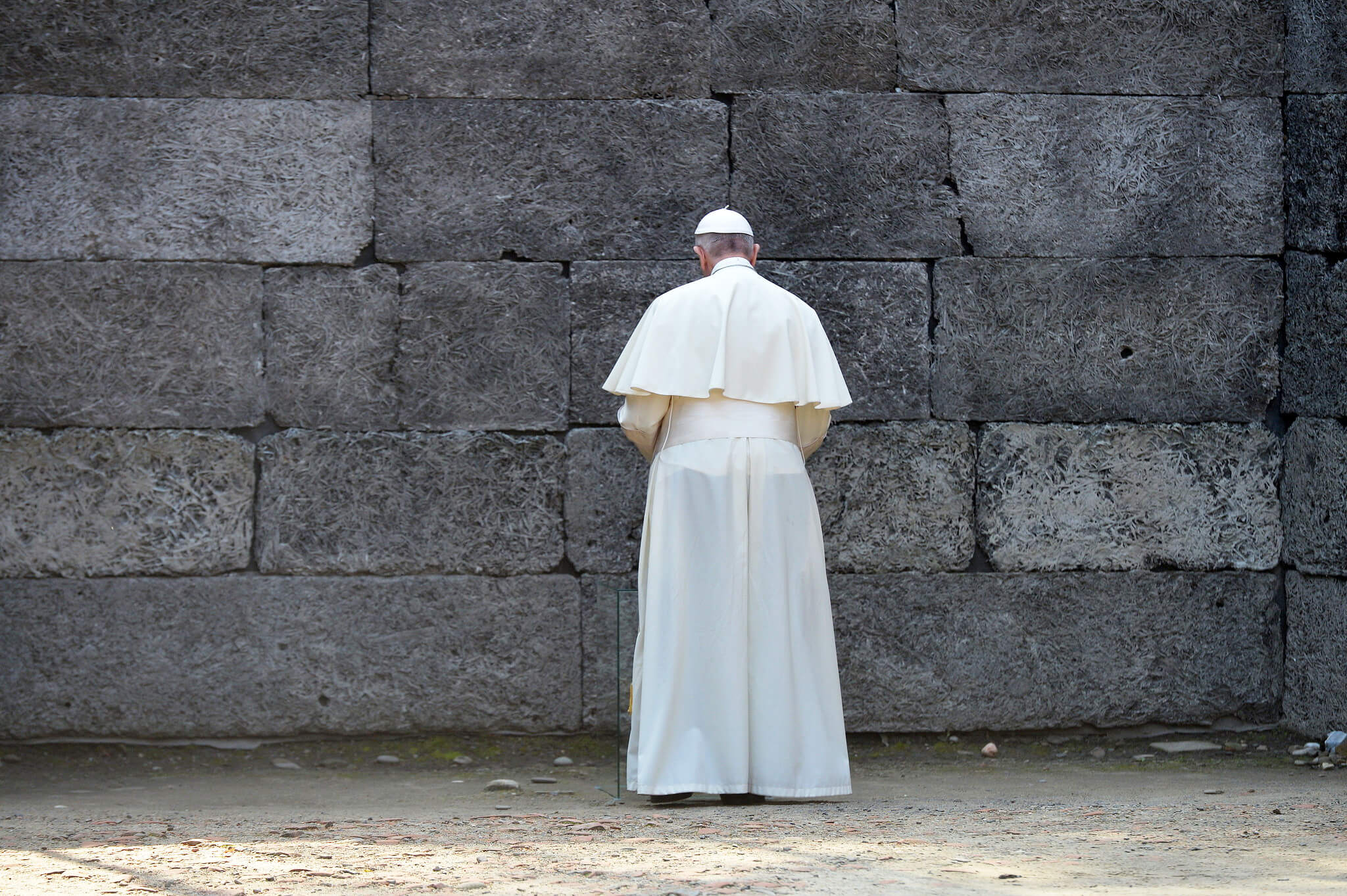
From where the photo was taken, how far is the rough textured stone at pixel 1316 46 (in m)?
Answer: 5.38

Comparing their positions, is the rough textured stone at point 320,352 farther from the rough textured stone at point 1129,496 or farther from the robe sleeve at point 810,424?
the rough textured stone at point 1129,496

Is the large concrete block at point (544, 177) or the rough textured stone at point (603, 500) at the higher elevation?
the large concrete block at point (544, 177)

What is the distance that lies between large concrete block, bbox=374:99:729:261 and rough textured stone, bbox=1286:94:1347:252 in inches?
86.4

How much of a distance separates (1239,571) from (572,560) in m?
2.55

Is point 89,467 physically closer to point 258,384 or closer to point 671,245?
point 258,384

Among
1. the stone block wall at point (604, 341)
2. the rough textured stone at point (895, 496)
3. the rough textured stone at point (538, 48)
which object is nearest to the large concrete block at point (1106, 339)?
the stone block wall at point (604, 341)

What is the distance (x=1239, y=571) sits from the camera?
18.1ft

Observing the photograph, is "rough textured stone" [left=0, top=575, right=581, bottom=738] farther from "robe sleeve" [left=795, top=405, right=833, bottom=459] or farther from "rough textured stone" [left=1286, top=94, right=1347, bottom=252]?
"rough textured stone" [left=1286, top=94, right=1347, bottom=252]

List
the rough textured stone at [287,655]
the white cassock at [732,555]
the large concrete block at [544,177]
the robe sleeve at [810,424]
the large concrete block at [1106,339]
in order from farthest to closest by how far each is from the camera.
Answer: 1. the large concrete block at [1106,339]
2. the large concrete block at [544,177]
3. the rough textured stone at [287,655]
4. the robe sleeve at [810,424]
5. the white cassock at [732,555]

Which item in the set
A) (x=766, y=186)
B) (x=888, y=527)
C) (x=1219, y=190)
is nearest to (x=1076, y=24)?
(x=1219, y=190)

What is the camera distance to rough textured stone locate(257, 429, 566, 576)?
209 inches

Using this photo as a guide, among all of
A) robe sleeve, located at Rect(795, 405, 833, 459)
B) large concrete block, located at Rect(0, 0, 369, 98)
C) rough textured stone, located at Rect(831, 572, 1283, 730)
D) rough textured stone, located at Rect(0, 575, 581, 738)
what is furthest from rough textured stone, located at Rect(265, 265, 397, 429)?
rough textured stone, located at Rect(831, 572, 1283, 730)

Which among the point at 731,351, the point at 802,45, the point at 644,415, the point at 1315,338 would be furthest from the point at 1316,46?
the point at 644,415

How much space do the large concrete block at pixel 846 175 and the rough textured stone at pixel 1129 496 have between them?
2.74 feet
